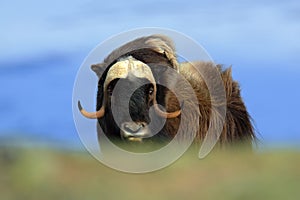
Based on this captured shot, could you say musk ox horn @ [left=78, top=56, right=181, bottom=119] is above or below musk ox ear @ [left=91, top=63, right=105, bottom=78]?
below

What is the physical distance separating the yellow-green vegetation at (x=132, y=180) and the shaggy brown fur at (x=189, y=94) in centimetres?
395

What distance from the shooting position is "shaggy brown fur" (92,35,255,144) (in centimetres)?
902

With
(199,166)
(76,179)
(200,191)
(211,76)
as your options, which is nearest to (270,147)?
(199,166)

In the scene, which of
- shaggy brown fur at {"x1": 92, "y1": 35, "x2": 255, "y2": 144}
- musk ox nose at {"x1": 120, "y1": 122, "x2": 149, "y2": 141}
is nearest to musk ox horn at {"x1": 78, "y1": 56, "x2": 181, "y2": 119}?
shaggy brown fur at {"x1": 92, "y1": 35, "x2": 255, "y2": 144}

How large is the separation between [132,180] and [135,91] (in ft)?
13.0

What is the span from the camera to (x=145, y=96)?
28.7 feet

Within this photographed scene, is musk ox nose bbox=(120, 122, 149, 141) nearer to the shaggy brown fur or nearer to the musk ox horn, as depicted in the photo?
the musk ox horn

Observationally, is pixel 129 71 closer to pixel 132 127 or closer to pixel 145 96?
pixel 145 96

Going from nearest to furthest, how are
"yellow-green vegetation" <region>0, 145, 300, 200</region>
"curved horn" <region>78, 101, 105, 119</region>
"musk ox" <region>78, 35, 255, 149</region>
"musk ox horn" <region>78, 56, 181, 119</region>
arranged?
"yellow-green vegetation" <region>0, 145, 300, 200</region>
"musk ox" <region>78, 35, 255, 149</region>
"musk ox horn" <region>78, 56, 181, 119</region>
"curved horn" <region>78, 101, 105, 119</region>

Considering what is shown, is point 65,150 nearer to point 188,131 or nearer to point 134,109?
point 134,109

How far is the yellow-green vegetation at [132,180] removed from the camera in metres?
4.62

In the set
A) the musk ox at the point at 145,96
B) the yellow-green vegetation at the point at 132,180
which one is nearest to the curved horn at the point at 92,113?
the musk ox at the point at 145,96

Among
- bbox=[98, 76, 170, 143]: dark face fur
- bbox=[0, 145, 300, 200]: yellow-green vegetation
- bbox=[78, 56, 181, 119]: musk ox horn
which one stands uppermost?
bbox=[78, 56, 181, 119]: musk ox horn

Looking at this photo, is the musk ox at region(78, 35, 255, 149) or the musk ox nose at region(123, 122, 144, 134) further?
the musk ox at region(78, 35, 255, 149)
